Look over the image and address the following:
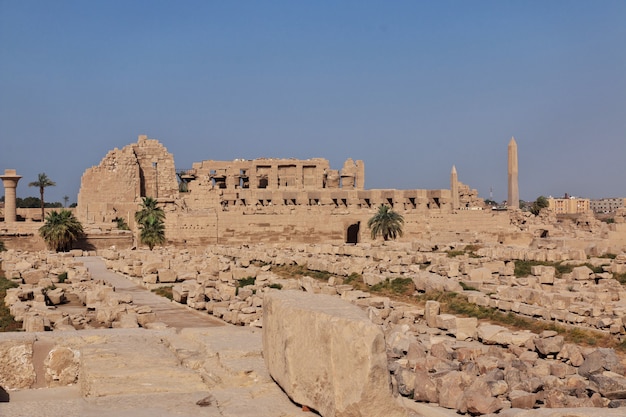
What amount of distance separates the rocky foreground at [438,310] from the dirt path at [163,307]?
273mm

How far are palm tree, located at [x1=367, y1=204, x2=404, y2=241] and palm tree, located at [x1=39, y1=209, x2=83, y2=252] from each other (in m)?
12.1

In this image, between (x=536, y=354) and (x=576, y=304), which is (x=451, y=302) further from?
(x=536, y=354)

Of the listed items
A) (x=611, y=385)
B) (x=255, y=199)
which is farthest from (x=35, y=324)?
(x=255, y=199)

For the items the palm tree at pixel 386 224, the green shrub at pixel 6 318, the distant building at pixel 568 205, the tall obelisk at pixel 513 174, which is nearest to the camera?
the green shrub at pixel 6 318

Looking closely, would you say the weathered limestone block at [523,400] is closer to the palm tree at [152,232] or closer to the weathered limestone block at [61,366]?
the weathered limestone block at [61,366]

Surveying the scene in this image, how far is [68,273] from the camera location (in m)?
18.2

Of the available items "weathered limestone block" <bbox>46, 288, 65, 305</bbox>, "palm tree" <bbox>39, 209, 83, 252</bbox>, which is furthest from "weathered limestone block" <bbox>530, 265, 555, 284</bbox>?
"palm tree" <bbox>39, 209, 83, 252</bbox>

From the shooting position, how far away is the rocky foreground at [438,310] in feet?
23.4

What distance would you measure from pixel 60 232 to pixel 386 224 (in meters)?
13.1

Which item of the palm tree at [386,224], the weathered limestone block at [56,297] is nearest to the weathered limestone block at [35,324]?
the weathered limestone block at [56,297]

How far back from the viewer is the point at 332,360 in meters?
4.68

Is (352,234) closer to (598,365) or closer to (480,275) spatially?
(480,275)

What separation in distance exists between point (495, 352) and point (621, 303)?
4128 millimetres

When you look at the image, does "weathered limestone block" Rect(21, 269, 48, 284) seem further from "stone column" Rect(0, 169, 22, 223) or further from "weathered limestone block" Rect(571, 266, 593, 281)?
"stone column" Rect(0, 169, 22, 223)
